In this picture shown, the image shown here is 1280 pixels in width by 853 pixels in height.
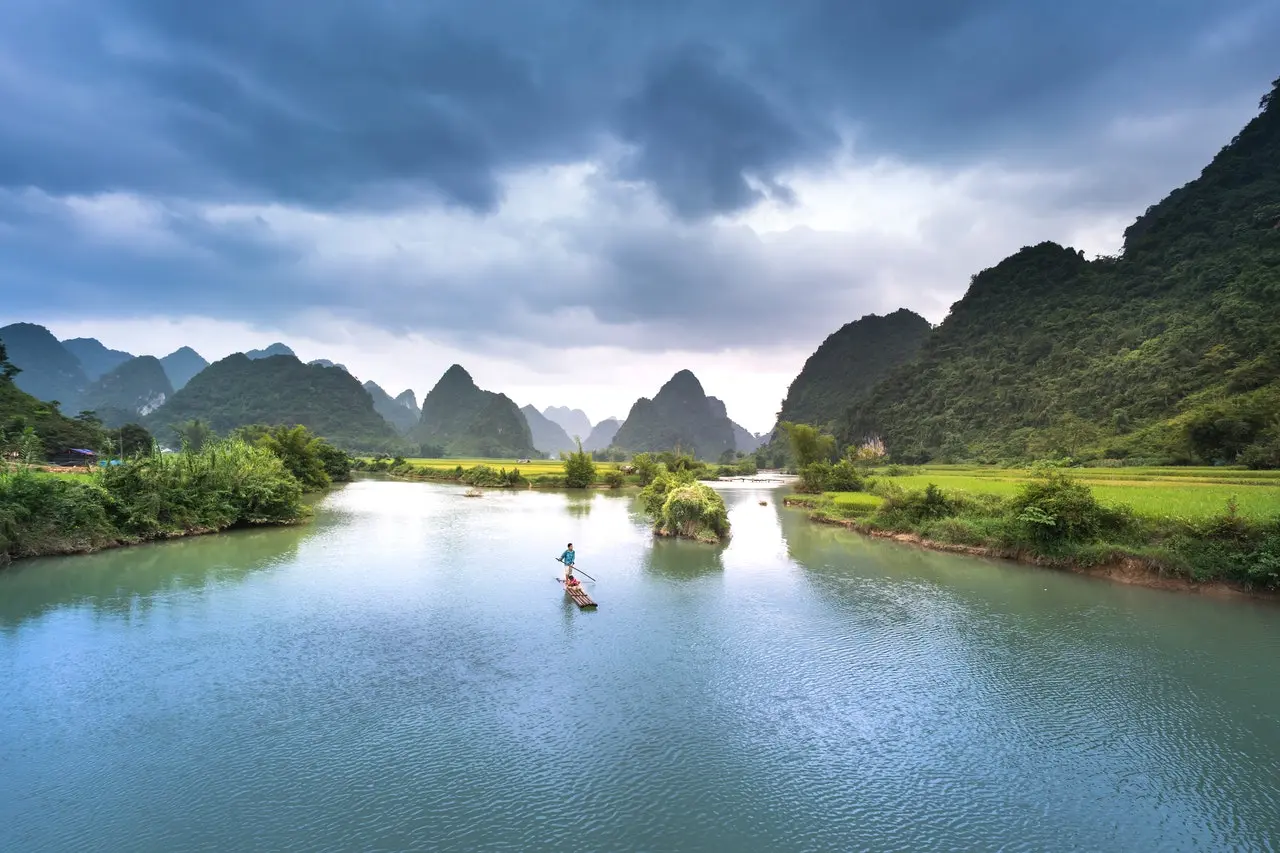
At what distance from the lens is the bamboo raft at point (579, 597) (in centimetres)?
1293

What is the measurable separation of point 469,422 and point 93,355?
124711mm

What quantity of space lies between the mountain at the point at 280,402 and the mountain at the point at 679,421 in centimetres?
7314

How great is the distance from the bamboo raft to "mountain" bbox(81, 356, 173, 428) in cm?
15803

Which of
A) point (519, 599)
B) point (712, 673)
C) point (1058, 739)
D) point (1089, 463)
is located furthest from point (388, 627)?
point (1089, 463)

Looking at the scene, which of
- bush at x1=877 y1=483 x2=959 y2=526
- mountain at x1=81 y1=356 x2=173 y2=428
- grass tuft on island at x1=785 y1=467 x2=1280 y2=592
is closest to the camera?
grass tuft on island at x1=785 y1=467 x2=1280 y2=592

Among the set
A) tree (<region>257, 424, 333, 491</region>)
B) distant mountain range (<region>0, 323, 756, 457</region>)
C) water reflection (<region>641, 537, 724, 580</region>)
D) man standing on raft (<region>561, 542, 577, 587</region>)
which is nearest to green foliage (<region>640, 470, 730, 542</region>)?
water reflection (<region>641, 537, 724, 580</region>)

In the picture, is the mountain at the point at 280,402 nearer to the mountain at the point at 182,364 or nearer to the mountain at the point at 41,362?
the mountain at the point at 41,362

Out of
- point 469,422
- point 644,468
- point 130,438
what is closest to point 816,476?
point 644,468

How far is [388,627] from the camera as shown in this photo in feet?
37.4

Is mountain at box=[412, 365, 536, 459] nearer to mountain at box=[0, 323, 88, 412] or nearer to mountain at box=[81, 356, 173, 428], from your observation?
mountain at box=[81, 356, 173, 428]

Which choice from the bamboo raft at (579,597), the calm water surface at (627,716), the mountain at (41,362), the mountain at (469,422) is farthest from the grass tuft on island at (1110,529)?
the mountain at (41,362)

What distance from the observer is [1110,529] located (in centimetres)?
1631

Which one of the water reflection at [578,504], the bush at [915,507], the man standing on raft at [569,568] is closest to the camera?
the man standing on raft at [569,568]

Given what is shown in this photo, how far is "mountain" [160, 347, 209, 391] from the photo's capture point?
7313 inches
